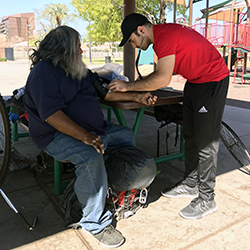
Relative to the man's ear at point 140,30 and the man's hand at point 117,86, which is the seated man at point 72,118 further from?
the man's ear at point 140,30

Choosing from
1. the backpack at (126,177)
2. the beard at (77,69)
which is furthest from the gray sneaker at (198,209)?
the beard at (77,69)

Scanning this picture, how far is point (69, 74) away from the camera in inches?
87.7

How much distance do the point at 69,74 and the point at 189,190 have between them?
153cm

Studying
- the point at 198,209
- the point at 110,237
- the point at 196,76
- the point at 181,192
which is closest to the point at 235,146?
the point at 181,192

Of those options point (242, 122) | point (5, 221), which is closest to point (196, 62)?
point (5, 221)

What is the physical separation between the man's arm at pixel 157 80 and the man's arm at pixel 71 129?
575 millimetres

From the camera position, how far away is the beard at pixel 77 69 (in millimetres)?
2205

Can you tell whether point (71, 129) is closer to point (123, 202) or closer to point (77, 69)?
point (77, 69)

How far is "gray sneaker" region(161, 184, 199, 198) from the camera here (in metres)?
2.67

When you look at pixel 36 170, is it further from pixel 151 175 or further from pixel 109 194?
pixel 151 175

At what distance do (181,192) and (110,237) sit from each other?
3.08 ft

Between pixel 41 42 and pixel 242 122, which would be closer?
pixel 41 42

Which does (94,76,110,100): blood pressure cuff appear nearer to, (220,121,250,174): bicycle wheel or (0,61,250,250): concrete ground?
(0,61,250,250): concrete ground

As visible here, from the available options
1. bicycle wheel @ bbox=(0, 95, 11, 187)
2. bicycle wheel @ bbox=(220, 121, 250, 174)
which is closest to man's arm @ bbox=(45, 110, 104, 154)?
bicycle wheel @ bbox=(0, 95, 11, 187)
